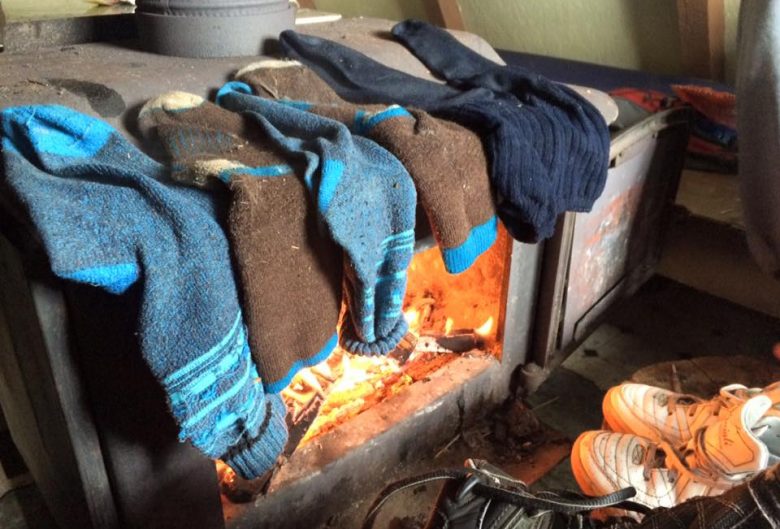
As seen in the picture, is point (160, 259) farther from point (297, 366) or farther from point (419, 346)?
point (419, 346)

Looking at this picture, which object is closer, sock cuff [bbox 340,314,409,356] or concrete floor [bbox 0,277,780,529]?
sock cuff [bbox 340,314,409,356]

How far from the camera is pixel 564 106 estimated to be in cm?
103

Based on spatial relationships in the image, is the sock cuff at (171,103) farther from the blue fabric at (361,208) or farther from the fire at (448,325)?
the fire at (448,325)

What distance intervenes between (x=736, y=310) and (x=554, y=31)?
1.12 meters

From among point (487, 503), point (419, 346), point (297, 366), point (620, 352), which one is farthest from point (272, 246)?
point (620, 352)

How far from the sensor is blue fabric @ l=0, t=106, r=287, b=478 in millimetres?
594

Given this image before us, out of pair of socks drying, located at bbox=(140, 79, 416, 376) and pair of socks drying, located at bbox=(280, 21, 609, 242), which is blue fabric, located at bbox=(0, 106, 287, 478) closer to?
pair of socks drying, located at bbox=(140, 79, 416, 376)

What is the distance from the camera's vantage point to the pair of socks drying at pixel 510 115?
91cm

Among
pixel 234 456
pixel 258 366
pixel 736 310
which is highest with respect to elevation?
pixel 258 366

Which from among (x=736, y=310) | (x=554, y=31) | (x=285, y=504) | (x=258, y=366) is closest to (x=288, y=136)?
(x=258, y=366)

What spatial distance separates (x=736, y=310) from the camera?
187cm

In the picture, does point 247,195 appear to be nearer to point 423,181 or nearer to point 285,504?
point 423,181

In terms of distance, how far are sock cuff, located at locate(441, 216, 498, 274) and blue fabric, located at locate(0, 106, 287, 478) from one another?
Answer: 29 cm

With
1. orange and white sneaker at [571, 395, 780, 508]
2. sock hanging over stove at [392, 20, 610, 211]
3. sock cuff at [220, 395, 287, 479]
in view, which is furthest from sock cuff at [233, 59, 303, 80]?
orange and white sneaker at [571, 395, 780, 508]
